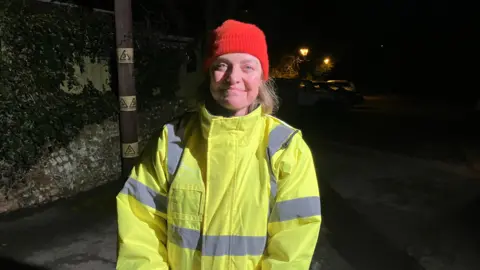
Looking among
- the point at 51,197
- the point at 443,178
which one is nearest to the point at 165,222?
the point at 51,197

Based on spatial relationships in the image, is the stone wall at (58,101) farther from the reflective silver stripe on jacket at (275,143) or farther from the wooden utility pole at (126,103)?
the reflective silver stripe on jacket at (275,143)

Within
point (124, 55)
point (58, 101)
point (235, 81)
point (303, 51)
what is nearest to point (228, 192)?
point (235, 81)

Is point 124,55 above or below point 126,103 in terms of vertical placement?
above

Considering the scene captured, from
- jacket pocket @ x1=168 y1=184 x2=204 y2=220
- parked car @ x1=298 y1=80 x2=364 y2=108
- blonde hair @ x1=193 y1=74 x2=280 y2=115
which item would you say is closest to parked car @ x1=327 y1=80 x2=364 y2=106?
parked car @ x1=298 y1=80 x2=364 y2=108

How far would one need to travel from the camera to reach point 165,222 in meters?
1.87

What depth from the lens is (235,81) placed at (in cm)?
177

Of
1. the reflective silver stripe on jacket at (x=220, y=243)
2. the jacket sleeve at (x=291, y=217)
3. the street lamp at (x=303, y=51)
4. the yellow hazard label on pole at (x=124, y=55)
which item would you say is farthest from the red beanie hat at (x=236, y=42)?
the street lamp at (x=303, y=51)

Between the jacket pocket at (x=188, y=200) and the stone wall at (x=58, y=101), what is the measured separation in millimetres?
4306

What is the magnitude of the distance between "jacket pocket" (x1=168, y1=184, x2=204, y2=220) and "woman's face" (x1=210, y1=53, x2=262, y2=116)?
0.33 m

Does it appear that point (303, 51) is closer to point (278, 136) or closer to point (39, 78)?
point (39, 78)

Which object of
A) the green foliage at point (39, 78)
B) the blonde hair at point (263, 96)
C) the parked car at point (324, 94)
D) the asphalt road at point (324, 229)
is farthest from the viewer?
the parked car at point (324, 94)

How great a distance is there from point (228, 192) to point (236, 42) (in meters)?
0.55

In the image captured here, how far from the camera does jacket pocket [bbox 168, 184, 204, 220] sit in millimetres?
1766

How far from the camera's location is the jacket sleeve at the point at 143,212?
1804 mm
